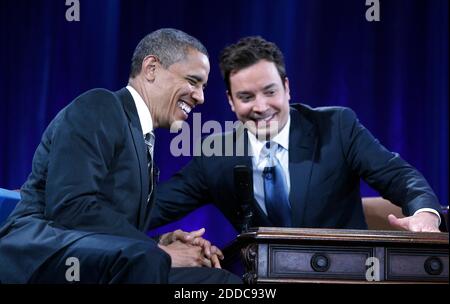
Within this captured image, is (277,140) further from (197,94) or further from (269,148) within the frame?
(197,94)

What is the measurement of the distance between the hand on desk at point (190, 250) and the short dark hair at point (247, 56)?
2.74 feet

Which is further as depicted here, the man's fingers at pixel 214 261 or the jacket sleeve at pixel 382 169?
the jacket sleeve at pixel 382 169

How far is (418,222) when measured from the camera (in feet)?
7.42

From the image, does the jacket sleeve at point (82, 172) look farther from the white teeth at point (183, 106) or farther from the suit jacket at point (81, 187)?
the white teeth at point (183, 106)

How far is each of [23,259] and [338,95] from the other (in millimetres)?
2140

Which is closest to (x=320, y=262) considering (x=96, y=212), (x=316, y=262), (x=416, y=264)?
(x=316, y=262)

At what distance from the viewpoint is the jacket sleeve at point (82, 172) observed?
6.43 feet

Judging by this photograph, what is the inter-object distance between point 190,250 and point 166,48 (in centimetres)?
72

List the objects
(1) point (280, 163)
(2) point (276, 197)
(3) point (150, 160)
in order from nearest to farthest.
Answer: (3) point (150, 160)
(2) point (276, 197)
(1) point (280, 163)

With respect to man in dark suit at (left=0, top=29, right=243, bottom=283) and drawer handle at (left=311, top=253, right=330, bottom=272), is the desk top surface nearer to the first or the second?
drawer handle at (left=311, top=253, right=330, bottom=272)

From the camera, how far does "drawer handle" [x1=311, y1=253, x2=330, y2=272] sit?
1.92 meters

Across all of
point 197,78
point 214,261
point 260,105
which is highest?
point 197,78

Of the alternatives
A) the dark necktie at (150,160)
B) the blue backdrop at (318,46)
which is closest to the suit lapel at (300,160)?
the dark necktie at (150,160)

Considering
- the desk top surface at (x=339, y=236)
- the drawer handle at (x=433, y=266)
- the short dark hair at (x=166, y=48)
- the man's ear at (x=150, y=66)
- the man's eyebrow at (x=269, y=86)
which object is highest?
the short dark hair at (x=166, y=48)
